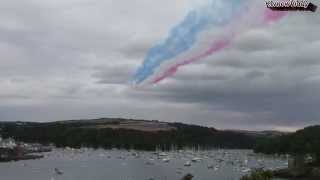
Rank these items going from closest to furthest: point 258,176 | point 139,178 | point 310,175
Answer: point 258,176, point 310,175, point 139,178

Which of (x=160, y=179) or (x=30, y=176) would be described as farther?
(x=30, y=176)

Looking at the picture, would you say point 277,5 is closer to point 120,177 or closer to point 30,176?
point 120,177

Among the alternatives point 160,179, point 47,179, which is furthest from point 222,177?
point 47,179

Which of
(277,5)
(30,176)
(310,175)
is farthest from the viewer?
(30,176)

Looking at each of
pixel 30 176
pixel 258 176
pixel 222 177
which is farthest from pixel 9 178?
pixel 258 176

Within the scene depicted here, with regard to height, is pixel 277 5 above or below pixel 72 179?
above

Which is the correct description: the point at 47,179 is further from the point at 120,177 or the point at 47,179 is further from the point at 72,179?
the point at 120,177

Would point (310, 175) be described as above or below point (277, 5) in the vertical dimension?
below

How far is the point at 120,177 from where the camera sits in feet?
616

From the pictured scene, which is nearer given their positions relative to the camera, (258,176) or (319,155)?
(258,176)

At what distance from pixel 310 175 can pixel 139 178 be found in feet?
157

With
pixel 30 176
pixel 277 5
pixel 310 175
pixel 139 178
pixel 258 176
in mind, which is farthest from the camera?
pixel 30 176

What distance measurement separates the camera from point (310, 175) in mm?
169750

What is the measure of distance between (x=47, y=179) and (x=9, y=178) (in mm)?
11223
